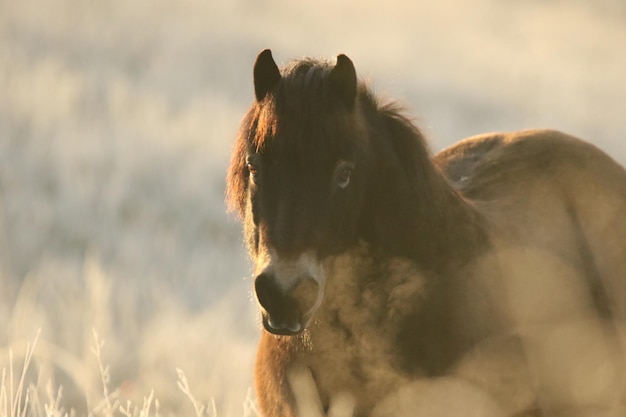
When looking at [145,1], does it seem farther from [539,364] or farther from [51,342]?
[539,364]

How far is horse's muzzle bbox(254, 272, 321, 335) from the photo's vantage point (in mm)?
4023

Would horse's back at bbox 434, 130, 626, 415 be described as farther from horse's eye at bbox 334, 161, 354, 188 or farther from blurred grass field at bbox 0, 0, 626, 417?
horse's eye at bbox 334, 161, 354, 188

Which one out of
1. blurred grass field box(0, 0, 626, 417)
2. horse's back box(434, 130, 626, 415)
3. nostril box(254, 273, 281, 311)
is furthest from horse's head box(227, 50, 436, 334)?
horse's back box(434, 130, 626, 415)

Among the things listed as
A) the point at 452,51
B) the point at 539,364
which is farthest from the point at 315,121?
the point at 452,51

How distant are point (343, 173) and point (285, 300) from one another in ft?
1.73

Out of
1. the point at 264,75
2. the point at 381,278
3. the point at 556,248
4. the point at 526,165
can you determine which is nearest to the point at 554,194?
the point at 526,165

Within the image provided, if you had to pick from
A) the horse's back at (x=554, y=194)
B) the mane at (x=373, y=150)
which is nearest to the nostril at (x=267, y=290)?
the mane at (x=373, y=150)

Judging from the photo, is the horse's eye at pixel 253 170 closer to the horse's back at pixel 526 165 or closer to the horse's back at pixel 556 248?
the horse's back at pixel 556 248

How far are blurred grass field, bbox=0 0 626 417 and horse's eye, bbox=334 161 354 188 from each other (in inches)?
24.2

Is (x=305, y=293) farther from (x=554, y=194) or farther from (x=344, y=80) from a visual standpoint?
(x=554, y=194)

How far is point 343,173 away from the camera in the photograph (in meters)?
4.29

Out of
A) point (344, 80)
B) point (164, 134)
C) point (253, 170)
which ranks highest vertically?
point (344, 80)

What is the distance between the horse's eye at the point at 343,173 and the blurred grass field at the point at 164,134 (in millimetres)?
613

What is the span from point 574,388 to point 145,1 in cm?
1701
